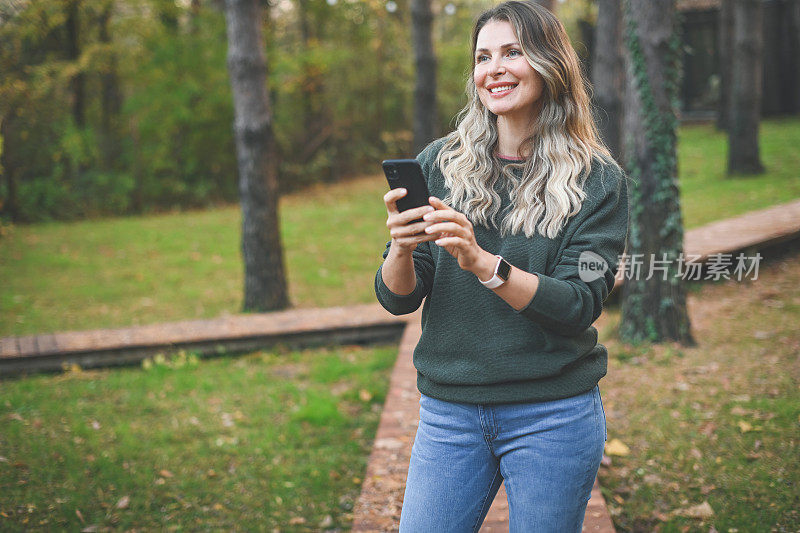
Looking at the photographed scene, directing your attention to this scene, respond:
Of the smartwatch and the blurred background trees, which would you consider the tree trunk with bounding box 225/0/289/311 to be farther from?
the blurred background trees

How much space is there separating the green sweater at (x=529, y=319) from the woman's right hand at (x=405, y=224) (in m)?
0.21

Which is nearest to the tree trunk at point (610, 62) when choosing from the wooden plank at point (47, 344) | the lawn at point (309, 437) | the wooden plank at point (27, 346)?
the lawn at point (309, 437)

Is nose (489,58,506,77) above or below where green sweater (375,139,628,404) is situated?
above

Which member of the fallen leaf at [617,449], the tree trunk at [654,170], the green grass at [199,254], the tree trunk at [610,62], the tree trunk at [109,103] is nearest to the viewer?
the fallen leaf at [617,449]

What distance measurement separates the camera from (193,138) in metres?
15.1

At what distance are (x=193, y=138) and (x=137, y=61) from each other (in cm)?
223

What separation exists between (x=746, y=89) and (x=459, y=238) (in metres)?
11.7

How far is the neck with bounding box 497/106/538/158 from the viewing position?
7.07 ft

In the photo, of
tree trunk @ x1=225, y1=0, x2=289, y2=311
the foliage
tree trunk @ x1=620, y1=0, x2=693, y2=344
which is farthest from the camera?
the foliage

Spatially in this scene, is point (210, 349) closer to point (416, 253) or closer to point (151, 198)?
point (416, 253)

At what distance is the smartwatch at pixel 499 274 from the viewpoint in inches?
70.7

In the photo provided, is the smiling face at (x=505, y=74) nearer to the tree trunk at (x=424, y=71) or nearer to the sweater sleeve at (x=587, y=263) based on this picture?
the sweater sleeve at (x=587, y=263)

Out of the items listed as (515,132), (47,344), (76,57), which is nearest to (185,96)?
(76,57)

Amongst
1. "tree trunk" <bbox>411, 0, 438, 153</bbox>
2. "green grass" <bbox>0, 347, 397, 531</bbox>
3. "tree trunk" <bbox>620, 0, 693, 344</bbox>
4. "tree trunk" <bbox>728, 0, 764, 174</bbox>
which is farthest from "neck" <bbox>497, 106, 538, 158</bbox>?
"tree trunk" <bbox>728, 0, 764, 174</bbox>
